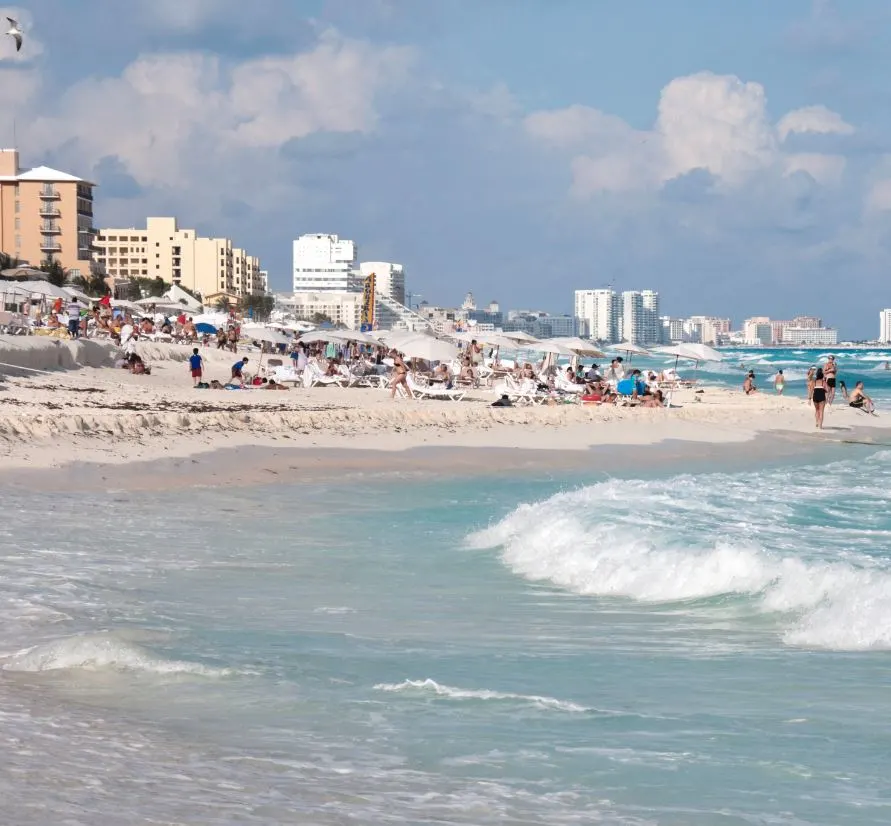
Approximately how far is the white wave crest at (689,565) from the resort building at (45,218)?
103 metres

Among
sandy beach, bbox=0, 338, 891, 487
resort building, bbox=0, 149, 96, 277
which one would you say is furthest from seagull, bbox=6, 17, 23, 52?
resort building, bbox=0, 149, 96, 277

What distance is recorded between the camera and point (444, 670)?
706 centimetres

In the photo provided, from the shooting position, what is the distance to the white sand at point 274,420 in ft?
62.1

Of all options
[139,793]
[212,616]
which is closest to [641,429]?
[212,616]

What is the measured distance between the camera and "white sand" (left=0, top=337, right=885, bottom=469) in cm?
1894

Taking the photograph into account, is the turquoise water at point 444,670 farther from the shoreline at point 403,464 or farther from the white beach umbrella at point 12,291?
the white beach umbrella at point 12,291

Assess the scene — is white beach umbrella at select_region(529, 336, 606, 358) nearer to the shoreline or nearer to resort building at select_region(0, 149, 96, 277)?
the shoreline

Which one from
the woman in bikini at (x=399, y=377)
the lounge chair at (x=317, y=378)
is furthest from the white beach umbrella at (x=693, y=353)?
the lounge chair at (x=317, y=378)

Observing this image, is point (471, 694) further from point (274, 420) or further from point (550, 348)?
point (550, 348)

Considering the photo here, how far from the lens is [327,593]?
9562 millimetres

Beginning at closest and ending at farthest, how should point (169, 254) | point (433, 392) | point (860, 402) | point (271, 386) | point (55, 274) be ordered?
point (433, 392) < point (271, 386) < point (860, 402) < point (55, 274) < point (169, 254)

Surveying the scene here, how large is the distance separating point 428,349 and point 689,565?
20089mm

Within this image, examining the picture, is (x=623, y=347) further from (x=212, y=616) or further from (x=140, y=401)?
(x=212, y=616)

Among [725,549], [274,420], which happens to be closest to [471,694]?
[725,549]
